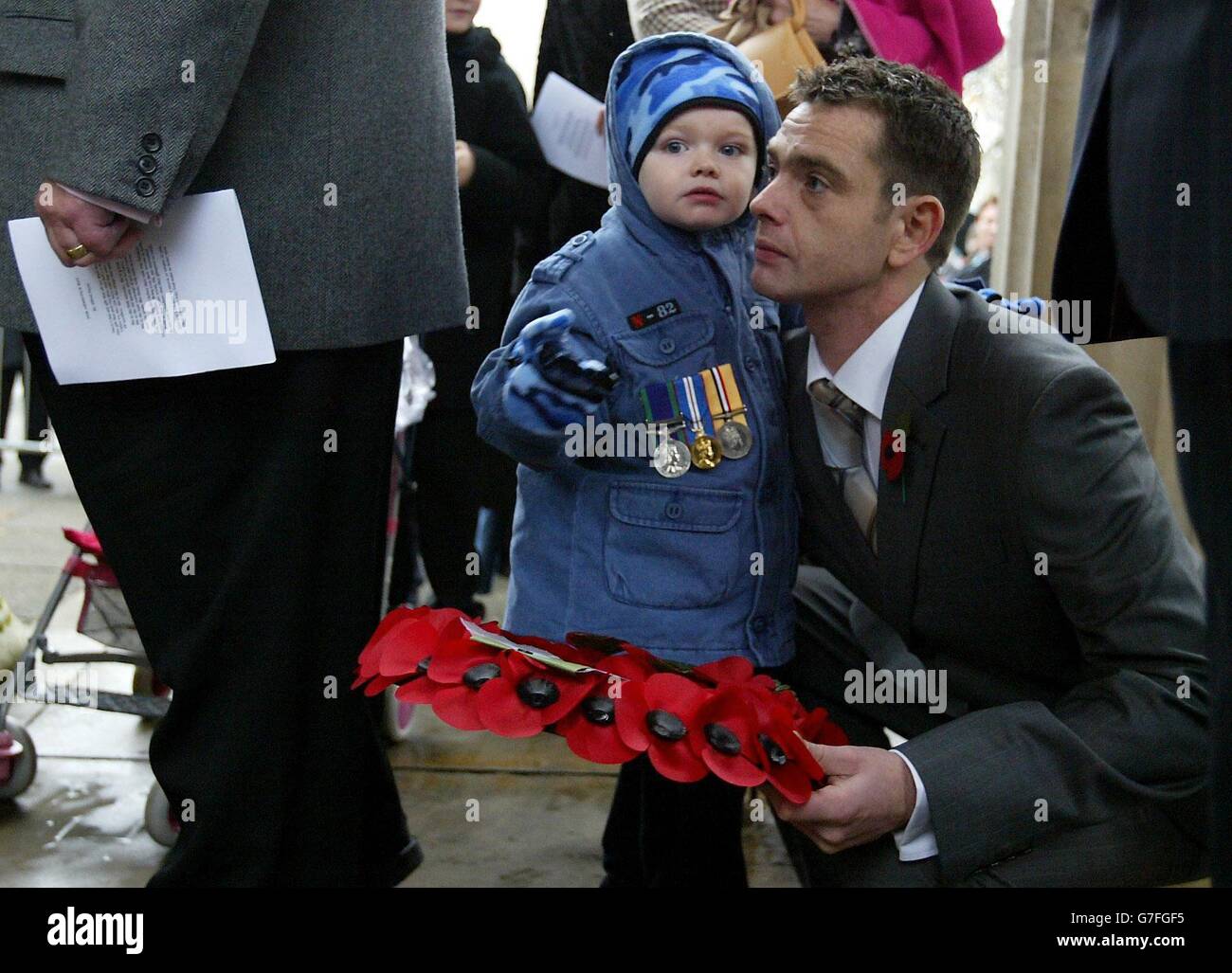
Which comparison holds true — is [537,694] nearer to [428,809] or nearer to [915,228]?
[915,228]

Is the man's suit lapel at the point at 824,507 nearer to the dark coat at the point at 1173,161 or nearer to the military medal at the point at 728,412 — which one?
the military medal at the point at 728,412

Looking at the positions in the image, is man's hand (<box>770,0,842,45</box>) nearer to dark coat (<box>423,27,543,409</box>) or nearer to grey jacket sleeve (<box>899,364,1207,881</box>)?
dark coat (<box>423,27,543,409</box>)

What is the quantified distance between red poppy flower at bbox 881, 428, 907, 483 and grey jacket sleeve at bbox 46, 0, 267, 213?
3.44 ft

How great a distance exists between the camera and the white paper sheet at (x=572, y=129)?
8.99 ft

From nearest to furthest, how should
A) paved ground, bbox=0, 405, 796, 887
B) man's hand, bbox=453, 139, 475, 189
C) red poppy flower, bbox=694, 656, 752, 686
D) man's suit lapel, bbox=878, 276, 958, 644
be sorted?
red poppy flower, bbox=694, 656, 752, 686, man's suit lapel, bbox=878, 276, 958, 644, paved ground, bbox=0, 405, 796, 887, man's hand, bbox=453, 139, 475, 189

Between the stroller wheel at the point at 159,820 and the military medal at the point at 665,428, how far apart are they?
48.2 inches

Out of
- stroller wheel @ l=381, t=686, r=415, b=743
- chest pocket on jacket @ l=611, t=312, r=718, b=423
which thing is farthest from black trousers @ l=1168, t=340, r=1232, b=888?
stroller wheel @ l=381, t=686, r=415, b=743

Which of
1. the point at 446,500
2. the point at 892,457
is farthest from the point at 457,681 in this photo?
the point at 446,500

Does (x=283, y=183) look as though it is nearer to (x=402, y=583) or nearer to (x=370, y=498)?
(x=370, y=498)

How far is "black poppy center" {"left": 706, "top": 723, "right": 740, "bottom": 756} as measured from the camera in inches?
70.8

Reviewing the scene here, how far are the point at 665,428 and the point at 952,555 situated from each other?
46cm

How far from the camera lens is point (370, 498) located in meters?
2.19

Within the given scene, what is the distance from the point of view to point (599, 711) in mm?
1822
